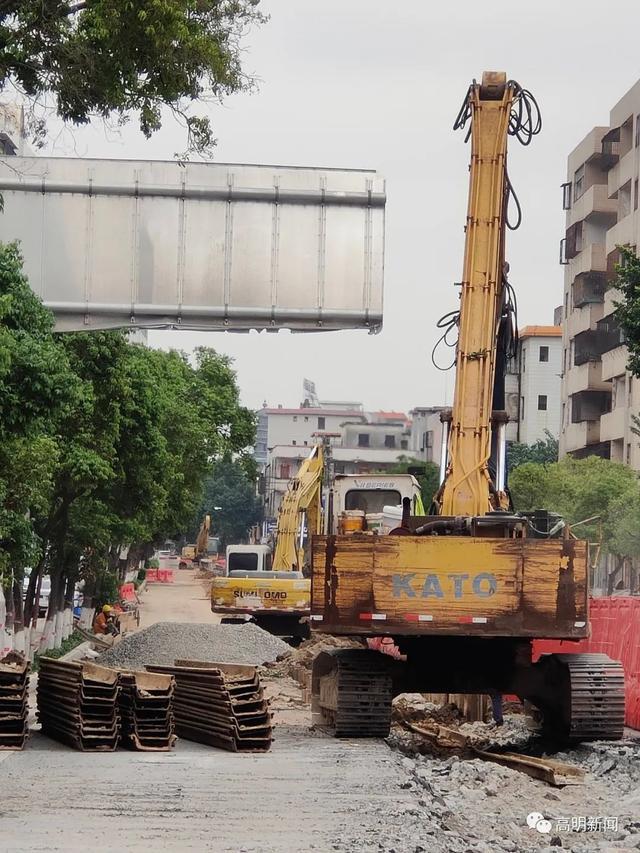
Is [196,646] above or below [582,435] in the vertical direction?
below

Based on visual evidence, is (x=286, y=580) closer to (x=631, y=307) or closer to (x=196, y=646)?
(x=196, y=646)

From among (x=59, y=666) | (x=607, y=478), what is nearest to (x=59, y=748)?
(x=59, y=666)

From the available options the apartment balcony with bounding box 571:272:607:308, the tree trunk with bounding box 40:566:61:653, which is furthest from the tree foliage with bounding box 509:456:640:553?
the tree trunk with bounding box 40:566:61:653

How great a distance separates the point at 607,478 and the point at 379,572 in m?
53.0

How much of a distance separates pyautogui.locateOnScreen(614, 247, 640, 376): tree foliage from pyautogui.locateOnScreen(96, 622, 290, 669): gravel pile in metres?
11.7

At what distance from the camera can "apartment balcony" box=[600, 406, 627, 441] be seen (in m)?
81.2

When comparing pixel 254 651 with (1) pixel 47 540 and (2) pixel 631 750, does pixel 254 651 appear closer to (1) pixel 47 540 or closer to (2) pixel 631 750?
(1) pixel 47 540

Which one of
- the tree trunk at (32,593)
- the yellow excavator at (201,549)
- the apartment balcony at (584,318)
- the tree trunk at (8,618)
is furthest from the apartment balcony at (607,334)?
the yellow excavator at (201,549)

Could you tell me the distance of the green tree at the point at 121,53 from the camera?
48.5 ft

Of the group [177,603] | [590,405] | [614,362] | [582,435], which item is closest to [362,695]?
[614,362]

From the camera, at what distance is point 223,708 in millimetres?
18453

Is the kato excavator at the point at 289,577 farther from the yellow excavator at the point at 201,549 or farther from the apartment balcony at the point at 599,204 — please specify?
the yellow excavator at the point at 201,549

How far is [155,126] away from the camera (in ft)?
51.4

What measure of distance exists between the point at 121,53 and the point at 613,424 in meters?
70.2
